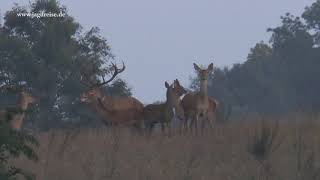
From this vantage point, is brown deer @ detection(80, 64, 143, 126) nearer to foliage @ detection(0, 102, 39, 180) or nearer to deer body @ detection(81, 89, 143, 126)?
deer body @ detection(81, 89, 143, 126)

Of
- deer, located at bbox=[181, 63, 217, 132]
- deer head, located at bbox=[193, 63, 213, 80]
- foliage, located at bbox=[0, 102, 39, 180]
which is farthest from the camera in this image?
deer head, located at bbox=[193, 63, 213, 80]

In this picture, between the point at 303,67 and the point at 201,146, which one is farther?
the point at 303,67

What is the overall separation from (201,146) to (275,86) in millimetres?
41329

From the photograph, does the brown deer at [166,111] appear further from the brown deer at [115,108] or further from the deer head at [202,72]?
the deer head at [202,72]

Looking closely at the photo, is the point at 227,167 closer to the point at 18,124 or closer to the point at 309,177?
the point at 309,177

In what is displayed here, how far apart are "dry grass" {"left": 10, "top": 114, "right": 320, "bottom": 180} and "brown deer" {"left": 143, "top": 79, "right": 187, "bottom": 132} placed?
556 cm

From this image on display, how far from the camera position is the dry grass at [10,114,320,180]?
10.3m

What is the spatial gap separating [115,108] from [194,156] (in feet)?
36.2

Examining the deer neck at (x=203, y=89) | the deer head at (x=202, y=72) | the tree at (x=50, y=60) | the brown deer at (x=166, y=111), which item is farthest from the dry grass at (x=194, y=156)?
the tree at (x=50, y=60)

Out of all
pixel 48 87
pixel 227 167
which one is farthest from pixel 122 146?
pixel 48 87

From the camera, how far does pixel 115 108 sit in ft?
73.1

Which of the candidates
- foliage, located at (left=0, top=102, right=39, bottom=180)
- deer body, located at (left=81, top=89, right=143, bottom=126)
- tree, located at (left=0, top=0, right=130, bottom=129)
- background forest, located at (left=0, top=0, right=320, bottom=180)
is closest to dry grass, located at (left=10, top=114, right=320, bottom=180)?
background forest, located at (left=0, top=0, right=320, bottom=180)

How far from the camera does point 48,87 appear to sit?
34281mm

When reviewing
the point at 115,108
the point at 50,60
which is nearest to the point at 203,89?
the point at 115,108
